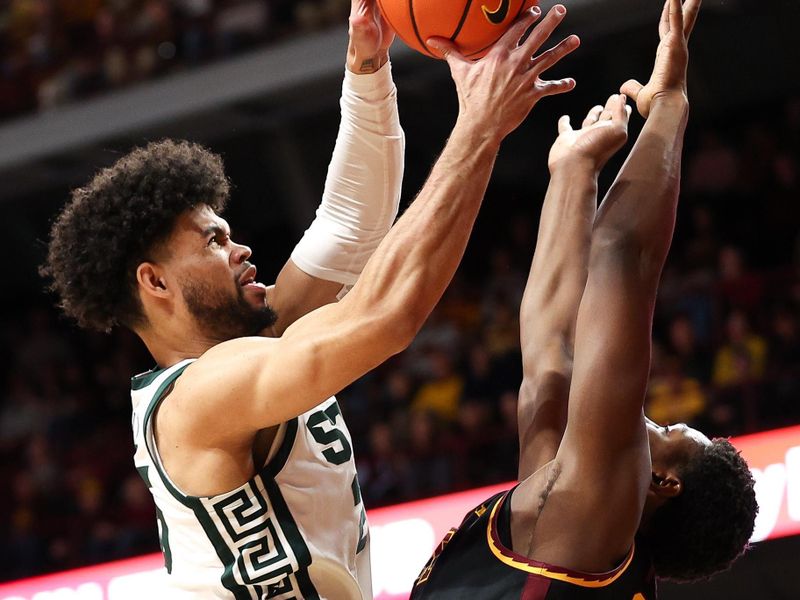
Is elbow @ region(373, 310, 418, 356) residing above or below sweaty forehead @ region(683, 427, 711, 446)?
above

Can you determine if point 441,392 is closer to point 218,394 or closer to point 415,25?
point 415,25

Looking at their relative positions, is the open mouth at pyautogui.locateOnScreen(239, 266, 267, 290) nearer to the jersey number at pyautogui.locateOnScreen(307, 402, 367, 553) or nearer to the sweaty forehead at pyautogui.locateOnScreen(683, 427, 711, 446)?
the jersey number at pyautogui.locateOnScreen(307, 402, 367, 553)

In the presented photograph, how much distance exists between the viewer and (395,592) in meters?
5.43

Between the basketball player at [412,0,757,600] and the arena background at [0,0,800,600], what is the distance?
133 inches

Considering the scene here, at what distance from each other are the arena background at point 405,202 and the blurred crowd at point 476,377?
2cm

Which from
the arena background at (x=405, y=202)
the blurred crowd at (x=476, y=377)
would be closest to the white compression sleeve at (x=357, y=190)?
the arena background at (x=405, y=202)

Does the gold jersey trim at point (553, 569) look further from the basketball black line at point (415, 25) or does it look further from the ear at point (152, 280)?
the basketball black line at point (415, 25)

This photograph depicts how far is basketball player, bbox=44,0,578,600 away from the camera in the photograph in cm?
218

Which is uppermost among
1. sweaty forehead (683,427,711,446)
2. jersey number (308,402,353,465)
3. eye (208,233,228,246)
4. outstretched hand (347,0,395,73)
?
outstretched hand (347,0,395,73)

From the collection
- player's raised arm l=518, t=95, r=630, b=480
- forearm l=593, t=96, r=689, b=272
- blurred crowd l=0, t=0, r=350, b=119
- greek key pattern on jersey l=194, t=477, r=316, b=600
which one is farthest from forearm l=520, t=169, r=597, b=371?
blurred crowd l=0, t=0, r=350, b=119

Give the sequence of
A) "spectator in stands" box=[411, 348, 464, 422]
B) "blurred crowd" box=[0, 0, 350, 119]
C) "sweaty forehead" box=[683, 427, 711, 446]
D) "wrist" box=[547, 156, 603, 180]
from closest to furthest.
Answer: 1. "sweaty forehead" box=[683, 427, 711, 446]
2. "wrist" box=[547, 156, 603, 180]
3. "spectator in stands" box=[411, 348, 464, 422]
4. "blurred crowd" box=[0, 0, 350, 119]

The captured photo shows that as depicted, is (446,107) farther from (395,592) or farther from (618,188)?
(618,188)

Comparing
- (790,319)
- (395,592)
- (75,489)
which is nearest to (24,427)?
(75,489)

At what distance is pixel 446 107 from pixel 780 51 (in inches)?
101
